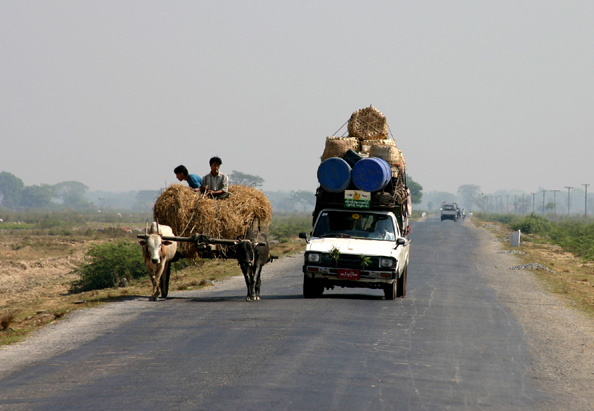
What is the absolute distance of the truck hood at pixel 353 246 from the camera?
18234mm

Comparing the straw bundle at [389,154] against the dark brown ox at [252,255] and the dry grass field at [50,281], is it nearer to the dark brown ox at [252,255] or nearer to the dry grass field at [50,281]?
the dark brown ox at [252,255]

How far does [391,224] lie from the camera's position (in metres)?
19.6

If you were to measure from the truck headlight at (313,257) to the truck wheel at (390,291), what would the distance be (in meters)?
1.74

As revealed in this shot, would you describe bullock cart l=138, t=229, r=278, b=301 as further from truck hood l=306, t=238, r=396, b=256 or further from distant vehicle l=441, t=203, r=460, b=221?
distant vehicle l=441, t=203, r=460, b=221

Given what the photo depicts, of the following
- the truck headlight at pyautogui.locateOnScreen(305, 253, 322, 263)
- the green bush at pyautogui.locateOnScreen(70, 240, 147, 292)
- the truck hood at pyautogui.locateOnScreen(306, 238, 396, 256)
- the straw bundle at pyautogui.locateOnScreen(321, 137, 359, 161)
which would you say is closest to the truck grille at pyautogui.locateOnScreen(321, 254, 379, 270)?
the truck hood at pyautogui.locateOnScreen(306, 238, 396, 256)

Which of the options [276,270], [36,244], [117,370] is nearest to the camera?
[117,370]

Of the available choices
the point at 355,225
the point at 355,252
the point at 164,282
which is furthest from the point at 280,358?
the point at 164,282

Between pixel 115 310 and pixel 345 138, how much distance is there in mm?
7510

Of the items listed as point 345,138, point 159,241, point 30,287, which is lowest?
point 30,287

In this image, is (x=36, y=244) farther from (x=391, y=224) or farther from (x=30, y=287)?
(x=391, y=224)

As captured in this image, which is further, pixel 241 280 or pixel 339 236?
A: pixel 241 280

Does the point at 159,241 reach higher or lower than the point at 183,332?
higher

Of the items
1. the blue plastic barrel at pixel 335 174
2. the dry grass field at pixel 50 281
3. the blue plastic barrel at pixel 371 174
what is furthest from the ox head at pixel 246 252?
the dry grass field at pixel 50 281

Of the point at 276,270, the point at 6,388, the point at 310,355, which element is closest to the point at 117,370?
the point at 6,388
